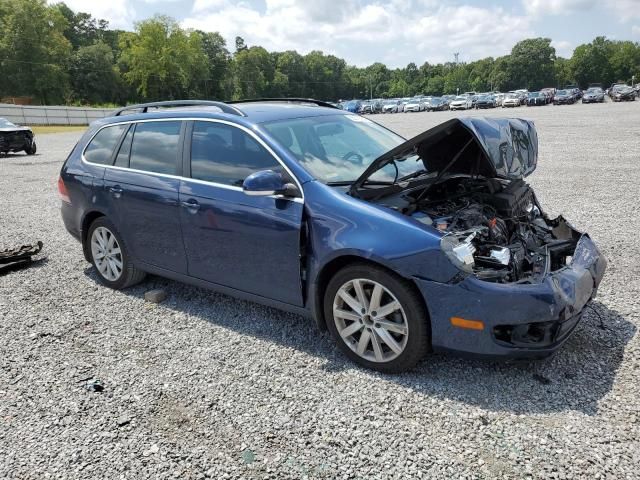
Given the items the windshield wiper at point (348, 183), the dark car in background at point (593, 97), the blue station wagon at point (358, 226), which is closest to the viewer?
the blue station wagon at point (358, 226)

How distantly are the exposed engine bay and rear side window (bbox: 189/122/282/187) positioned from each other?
40.7 inches

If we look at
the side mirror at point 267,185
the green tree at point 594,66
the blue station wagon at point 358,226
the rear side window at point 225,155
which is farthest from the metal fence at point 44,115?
the green tree at point 594,66

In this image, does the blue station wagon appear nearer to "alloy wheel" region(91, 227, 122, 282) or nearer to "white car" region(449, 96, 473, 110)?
"alloy wheel" region(91, 227, 122, 282)

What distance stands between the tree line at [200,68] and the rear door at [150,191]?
3196 inches

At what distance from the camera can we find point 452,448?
278 centimetres

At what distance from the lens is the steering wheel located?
424cm

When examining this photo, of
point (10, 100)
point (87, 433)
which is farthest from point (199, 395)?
point (10, 100)

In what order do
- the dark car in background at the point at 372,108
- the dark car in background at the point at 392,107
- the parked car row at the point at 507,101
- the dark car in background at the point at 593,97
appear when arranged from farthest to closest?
the dark car in background at the point at 372,108 → the dark car in background at the point at 392,107 → the parked car row at the point at 507,101 → the dark car in background at the point at 593,97

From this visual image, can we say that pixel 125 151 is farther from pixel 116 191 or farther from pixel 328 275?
pixel 328 275

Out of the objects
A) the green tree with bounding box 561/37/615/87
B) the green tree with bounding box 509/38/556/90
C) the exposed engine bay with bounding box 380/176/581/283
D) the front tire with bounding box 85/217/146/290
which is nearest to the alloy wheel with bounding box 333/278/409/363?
the exposed engine bay with bounding box 380/176/581/283

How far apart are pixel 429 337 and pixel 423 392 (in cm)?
34

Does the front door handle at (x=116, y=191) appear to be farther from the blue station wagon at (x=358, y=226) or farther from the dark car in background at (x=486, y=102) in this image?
the dark car in background at (x=486, y=102)

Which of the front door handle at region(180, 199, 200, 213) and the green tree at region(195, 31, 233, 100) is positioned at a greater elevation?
the green tree at region(195, 31, 233, 100)

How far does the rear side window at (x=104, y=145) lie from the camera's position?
17.1 feet
